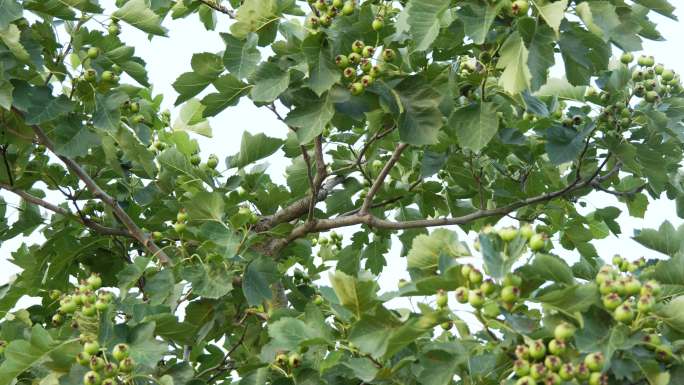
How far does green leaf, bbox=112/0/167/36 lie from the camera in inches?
192

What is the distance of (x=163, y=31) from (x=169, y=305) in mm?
1348

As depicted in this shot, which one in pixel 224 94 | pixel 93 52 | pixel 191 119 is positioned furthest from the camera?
pixel 191 119

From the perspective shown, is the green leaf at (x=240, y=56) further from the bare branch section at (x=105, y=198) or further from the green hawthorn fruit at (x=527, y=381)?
the green hawthorn fruit at (x=527, y=381)

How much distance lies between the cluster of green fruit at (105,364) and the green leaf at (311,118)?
1.17 meters

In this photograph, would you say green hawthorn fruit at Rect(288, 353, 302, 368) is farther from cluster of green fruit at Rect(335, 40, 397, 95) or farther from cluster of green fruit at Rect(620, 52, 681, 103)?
cluster of green fruit at Rect(620, 52, 681, 103)

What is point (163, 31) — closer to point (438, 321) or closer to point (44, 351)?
point (44, 351)

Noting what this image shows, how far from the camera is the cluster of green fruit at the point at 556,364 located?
10.1 feet

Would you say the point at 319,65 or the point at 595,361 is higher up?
the point at 319,65

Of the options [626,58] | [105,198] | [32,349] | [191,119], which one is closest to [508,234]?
[32,349]

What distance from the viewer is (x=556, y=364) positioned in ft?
10.2

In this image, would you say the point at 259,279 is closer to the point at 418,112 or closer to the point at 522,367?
the point at 418,112

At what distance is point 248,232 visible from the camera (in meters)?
4.77

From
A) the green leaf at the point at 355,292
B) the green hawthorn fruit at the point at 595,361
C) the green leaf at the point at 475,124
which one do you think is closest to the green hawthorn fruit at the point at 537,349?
the green hawthorn fruit at the point at 595,361

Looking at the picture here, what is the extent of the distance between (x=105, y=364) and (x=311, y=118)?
4.42ft
